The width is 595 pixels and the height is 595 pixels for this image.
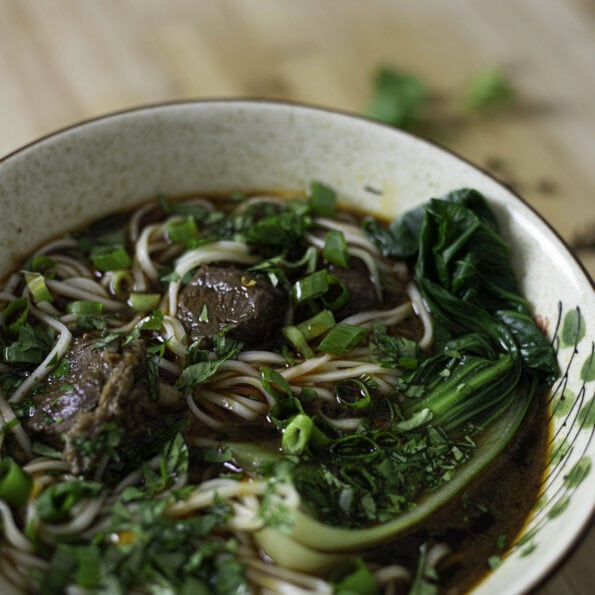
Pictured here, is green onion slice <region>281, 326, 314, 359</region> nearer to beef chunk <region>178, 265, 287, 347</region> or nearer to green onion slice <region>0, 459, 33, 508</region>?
beef chunk <region>178, 265, 287, 347</region>

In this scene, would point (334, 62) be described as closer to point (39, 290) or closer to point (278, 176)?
point (278, 176)

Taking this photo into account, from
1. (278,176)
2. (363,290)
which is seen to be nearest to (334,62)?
(278,176)

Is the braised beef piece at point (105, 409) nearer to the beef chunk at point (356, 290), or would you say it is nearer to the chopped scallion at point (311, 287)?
the chopped scallion at point (311, 287)

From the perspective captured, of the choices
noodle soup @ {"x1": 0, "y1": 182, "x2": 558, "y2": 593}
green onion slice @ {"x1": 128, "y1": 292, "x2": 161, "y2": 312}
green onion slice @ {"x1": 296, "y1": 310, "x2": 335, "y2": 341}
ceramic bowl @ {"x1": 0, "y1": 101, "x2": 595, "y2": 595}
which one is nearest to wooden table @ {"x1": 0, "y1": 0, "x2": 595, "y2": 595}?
ceramic bowl @ {"x1": 0, "y1": 101, "x2": 595, "y2": 595}

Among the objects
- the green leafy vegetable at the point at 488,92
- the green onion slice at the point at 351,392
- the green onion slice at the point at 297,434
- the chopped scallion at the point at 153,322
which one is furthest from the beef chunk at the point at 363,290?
the green leafy vegetable at the point at 488,92

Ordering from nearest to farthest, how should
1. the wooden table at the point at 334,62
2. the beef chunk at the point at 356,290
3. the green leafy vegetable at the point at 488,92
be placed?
1. the beef chunk at the point at 356,290
2. the wooden table at the point at 334,62
3. the green leafy vegetable at the point at 488,92

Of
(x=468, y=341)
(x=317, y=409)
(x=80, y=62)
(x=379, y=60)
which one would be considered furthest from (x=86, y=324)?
(x=379, y=60)

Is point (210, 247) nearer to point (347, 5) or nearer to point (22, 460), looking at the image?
point (22, 460)
